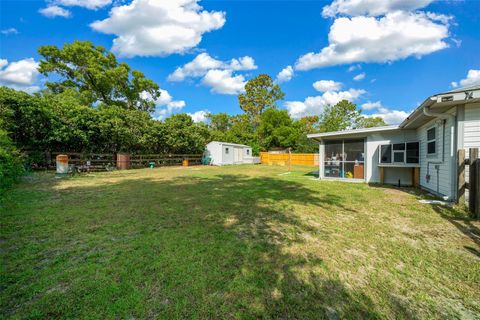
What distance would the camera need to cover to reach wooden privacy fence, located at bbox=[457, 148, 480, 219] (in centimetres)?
412

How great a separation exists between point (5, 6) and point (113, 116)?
269 inches

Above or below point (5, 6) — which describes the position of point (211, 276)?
below

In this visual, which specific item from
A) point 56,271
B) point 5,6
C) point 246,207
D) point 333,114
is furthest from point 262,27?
point 333,114

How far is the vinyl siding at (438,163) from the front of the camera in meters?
5.43

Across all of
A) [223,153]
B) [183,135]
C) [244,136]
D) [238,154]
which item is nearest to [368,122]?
[244,136]

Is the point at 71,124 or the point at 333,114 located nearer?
the point at 71,124

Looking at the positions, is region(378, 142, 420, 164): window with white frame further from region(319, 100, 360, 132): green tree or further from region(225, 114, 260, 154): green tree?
region(319, 100, 360, 132): green tree

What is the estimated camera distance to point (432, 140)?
6703 mm

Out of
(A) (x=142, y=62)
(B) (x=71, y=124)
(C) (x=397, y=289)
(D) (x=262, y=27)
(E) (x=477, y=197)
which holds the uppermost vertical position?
(A) (x=142, y=62)

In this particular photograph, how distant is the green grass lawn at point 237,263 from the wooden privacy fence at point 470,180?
→ 32cm

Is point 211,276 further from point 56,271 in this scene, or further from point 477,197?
point 477,197

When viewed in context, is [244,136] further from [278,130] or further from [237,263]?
[237,263]

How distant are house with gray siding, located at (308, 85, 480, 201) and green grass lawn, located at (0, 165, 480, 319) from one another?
1.84 metres

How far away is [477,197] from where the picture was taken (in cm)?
406
